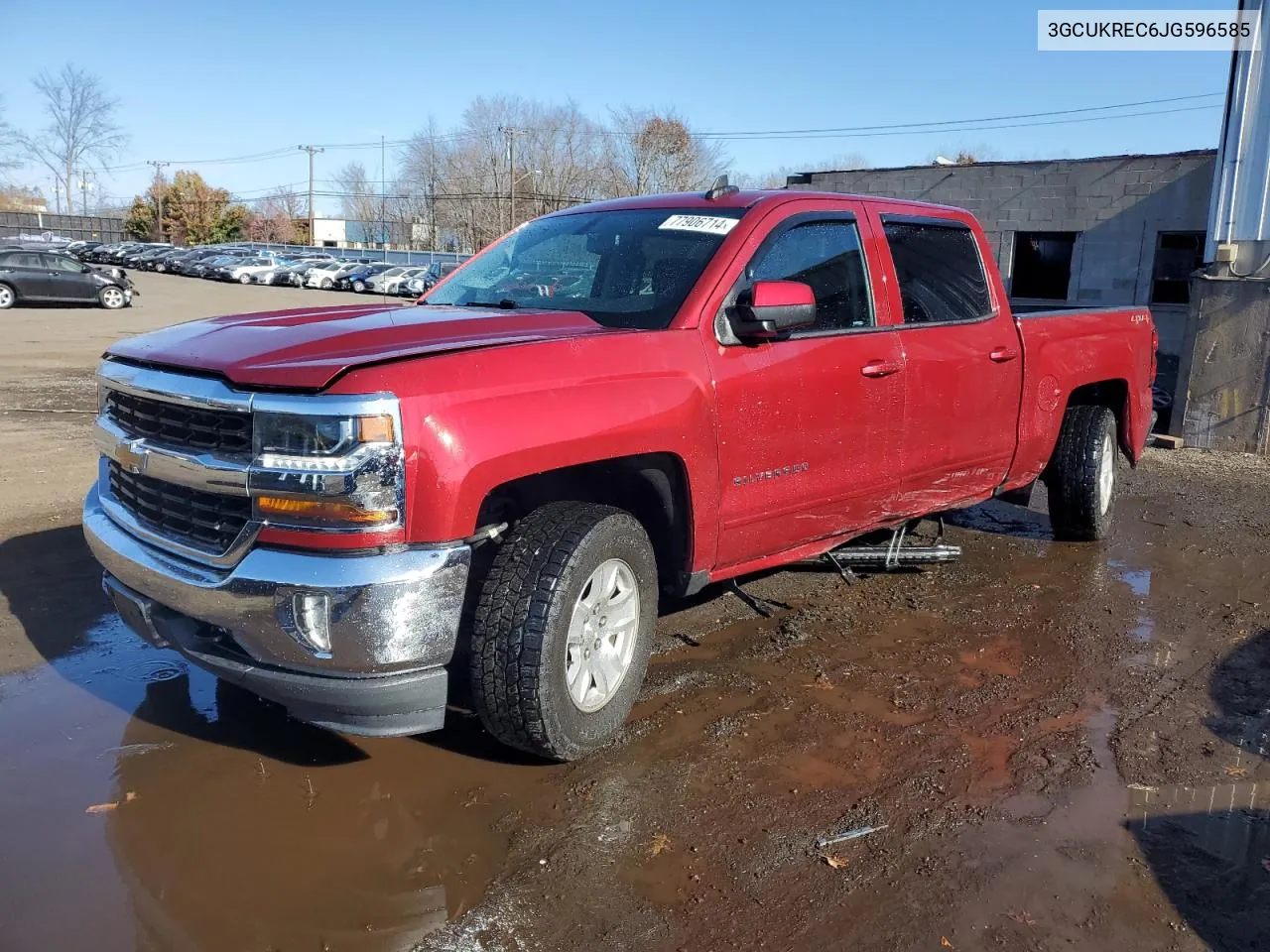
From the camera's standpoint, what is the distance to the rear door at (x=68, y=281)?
2786cm

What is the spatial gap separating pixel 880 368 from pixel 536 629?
6.98 feet

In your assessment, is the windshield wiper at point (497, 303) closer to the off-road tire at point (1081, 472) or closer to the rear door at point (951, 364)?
the rear door at point (951, 364)

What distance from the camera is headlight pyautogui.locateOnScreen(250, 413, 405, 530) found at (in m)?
2.81

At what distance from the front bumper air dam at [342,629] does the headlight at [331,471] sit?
12 centimetres

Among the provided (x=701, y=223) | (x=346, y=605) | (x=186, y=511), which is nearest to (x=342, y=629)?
(x=346, y=605)

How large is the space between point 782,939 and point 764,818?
1.90 feet

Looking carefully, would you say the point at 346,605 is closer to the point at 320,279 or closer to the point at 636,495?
the point at 636,495

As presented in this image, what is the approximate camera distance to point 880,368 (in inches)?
175

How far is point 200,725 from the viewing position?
3.72m

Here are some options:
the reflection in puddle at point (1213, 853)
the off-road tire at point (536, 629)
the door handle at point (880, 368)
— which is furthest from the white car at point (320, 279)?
the reflection in puddle at point (1213, 853)

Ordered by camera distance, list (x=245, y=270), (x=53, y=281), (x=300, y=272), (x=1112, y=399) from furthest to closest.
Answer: (x=300, y=272), (x=245, y=270), (x=53, y=281), (x=1112, y=399)

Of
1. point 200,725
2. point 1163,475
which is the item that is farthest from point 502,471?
point 1163,475

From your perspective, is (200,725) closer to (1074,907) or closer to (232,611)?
(232,611)

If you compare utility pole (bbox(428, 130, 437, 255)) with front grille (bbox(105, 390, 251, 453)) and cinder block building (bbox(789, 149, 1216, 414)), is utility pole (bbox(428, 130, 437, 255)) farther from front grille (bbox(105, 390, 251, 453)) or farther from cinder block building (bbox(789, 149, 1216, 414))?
front grille (bbox(105, 390, 251, 453))
